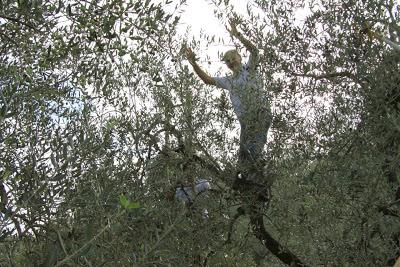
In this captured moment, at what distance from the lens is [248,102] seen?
5113 mm

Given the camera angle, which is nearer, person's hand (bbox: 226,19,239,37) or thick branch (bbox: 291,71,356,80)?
thick branch (bbox: 291,71,356,80)

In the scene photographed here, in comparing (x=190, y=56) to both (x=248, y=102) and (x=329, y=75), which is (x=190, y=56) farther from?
(x=329, y=75)

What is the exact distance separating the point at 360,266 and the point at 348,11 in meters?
1.97

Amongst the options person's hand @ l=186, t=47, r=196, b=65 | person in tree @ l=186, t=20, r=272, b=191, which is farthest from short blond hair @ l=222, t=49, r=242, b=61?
person's hand @ l=186, t=47, r=196, b=65

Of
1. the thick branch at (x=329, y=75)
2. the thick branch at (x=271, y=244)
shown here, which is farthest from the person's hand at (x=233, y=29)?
the thick branch at (x=271, y=244)

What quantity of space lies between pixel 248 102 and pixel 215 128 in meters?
0.39

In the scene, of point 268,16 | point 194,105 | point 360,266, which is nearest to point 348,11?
point 268,16

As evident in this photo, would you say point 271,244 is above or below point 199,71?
below

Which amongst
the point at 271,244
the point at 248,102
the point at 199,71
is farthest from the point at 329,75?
the point at 271,244

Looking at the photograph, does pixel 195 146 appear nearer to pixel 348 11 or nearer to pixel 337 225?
pixel 337 225

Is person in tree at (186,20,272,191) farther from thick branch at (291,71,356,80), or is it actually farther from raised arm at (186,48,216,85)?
thick branch at (291,71,356,80)

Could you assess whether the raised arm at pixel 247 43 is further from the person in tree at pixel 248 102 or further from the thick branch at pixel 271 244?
the thick branch at pixel 271 244

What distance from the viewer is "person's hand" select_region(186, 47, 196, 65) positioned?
526cm

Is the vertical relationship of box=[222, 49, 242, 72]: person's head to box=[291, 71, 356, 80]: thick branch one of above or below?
above
